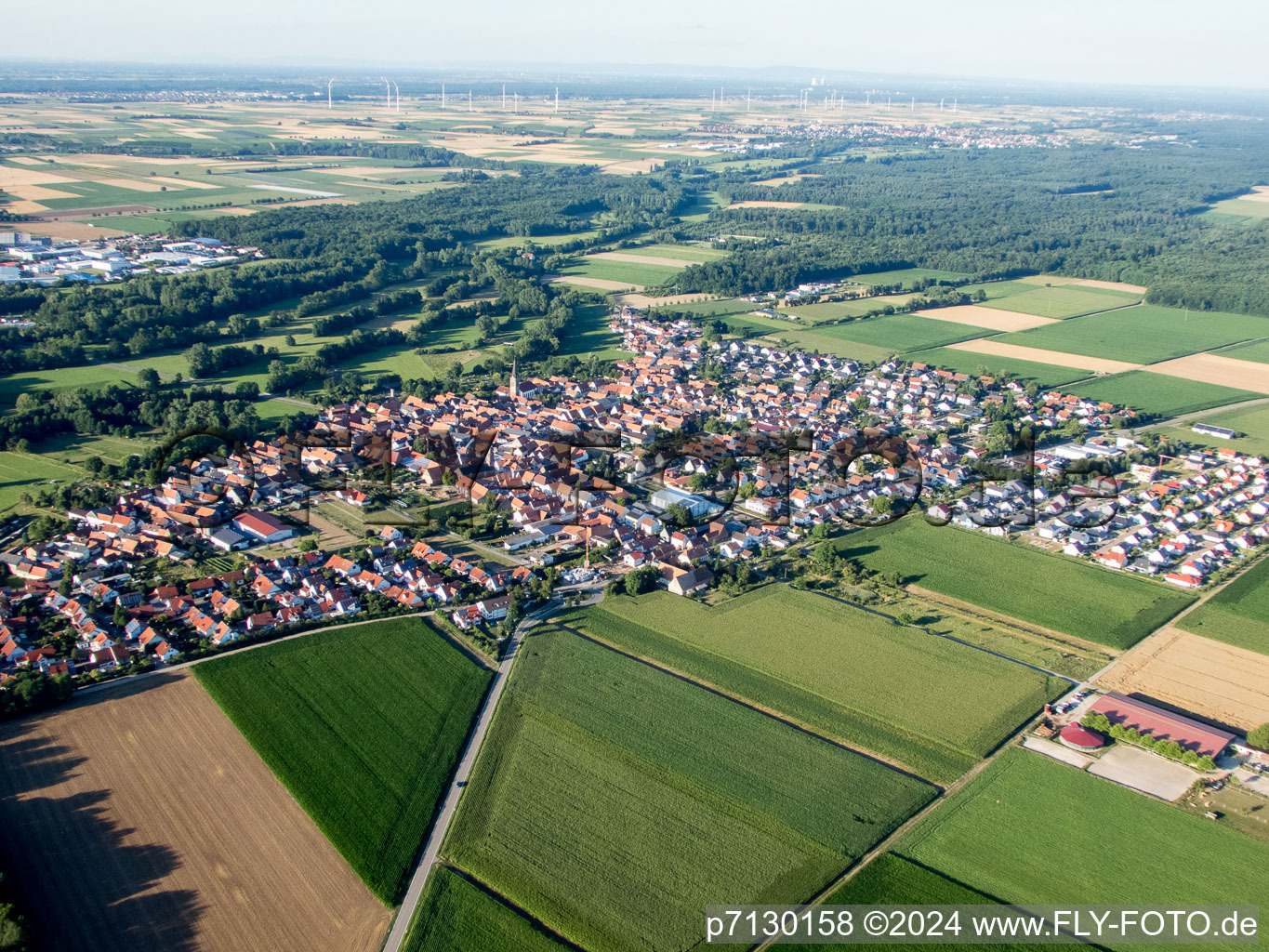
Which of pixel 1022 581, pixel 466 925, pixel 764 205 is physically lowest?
pixel 466 925

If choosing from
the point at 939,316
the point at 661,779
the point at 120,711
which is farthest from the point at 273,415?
the point at 939,316

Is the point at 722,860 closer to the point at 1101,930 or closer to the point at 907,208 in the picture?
the point at 1101,930

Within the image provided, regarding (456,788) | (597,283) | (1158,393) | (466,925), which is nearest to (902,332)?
(1158,393)

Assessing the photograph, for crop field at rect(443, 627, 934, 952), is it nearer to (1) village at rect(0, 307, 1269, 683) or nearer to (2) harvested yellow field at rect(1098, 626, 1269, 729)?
(1) village at rect(0, 307, 1269, 683)

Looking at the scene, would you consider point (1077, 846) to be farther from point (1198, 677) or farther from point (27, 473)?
point (27, 473)

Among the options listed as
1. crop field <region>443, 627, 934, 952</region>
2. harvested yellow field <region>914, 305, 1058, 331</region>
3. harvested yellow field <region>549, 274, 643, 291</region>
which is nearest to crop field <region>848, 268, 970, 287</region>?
harvested yellow field <region>914, 305, 1058, 331</region>

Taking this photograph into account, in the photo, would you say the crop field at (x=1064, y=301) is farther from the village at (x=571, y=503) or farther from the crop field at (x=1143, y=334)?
the village at (x=571, y=503)

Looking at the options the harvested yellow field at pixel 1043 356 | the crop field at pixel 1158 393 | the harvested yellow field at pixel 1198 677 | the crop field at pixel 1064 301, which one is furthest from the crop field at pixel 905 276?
the harvested yellow field at pixel 1198 677
